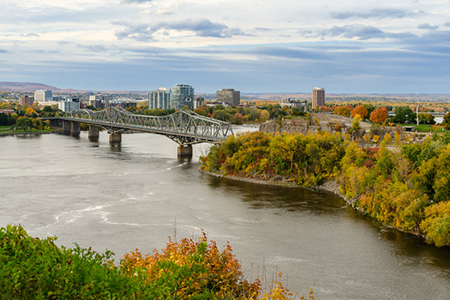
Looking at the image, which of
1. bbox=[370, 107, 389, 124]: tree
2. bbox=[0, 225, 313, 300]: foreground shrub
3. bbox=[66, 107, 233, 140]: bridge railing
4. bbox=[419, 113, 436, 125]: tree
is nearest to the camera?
bbox=[0, 225, 313, 300]: foreground shrub

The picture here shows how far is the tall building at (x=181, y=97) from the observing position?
429ft

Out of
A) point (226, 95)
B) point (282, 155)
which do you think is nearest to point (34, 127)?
point (282, 155)

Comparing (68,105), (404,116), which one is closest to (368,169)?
(404,116)

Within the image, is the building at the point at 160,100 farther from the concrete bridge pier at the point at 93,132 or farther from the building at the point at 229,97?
the concrete bridge pier at the point at 93,132

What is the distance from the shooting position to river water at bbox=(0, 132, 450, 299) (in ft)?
53.9

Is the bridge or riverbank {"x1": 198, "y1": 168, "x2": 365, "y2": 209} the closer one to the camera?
riverbank {"x1": 198, "y1": 168, "x2": 365, "y2": 209}

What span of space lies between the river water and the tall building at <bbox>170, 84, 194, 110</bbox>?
9297 cm

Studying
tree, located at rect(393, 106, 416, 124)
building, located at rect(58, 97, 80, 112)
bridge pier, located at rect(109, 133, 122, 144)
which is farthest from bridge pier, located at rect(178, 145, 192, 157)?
building, located at rect(58, 97, 80, 112)

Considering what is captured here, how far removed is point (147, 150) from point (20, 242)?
44.8 metres

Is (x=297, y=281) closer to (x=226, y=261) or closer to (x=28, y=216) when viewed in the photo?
(x=226, y=261)

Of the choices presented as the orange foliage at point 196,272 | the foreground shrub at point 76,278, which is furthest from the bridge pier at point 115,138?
the foreground shrub at point 76,278

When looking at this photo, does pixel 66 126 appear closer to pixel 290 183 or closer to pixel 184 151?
pixel 184 151

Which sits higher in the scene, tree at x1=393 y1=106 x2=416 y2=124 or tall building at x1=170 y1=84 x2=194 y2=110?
tall building at x1=170 y1=84 x2=194 y2=110

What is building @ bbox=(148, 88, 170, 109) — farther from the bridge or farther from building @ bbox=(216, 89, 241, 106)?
the bridge
